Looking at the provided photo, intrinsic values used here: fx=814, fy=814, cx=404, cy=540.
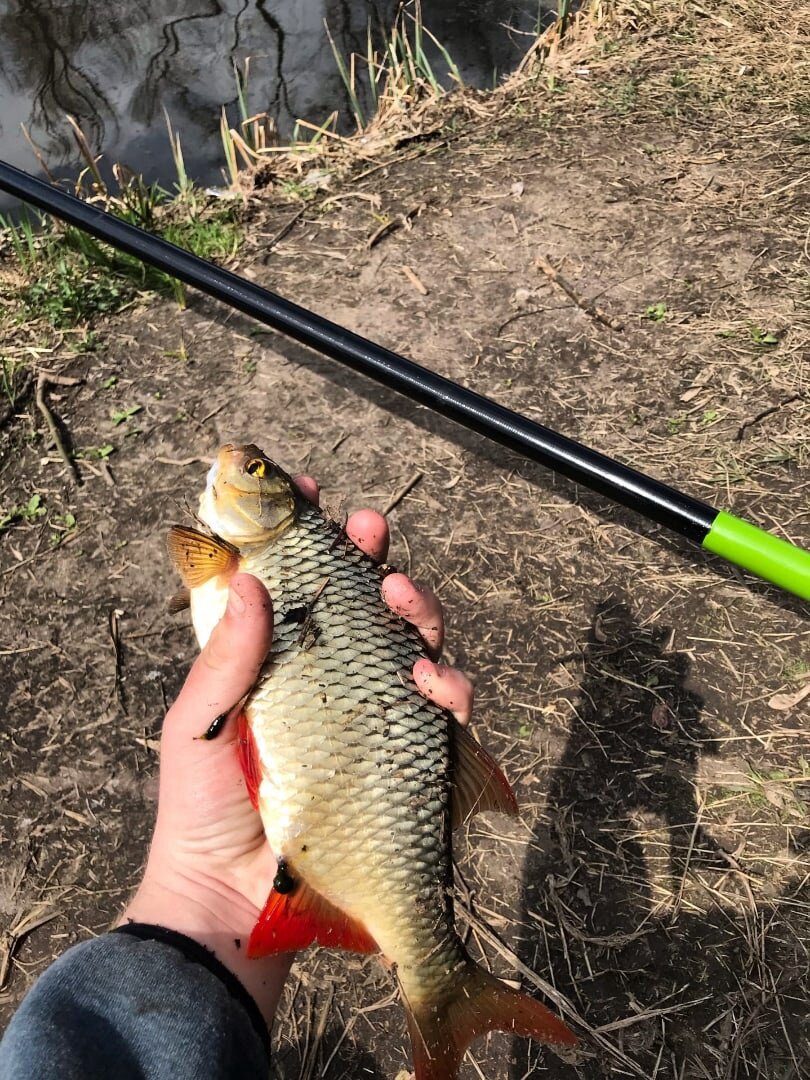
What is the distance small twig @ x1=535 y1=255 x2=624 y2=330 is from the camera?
355cm

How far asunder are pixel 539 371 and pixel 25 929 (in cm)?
268

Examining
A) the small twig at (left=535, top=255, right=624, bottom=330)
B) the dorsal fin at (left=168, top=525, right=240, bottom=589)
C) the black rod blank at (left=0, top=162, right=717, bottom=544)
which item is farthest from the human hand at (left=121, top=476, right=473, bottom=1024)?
the small twig at (left=535, top=255, right=624, bottom=330)

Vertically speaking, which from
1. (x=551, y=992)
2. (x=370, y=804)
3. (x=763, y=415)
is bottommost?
(x=551, y=992)

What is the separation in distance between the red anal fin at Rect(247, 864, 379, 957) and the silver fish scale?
0.09ft

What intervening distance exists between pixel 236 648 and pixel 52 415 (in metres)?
2.50

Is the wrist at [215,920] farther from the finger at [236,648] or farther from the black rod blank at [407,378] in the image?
the black rod blank at [407,378]

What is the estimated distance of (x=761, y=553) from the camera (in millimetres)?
1830

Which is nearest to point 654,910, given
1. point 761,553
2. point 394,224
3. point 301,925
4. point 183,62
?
point 761,553

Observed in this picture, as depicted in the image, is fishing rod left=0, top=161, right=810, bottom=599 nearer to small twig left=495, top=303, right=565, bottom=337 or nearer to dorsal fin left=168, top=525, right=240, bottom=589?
dorsal fin left=168, top=525, right=240, bottom=589

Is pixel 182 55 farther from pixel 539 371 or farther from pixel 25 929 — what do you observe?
pixel 25 929

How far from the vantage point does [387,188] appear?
176 inches

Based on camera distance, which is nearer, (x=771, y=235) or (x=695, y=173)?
(x=771, y=235)

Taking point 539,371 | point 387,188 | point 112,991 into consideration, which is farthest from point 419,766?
point 387,188

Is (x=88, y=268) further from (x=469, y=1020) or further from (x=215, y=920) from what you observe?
(x=469, y=1020)
